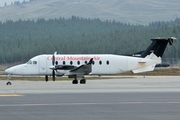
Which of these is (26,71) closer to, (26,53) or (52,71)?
(52,71)
